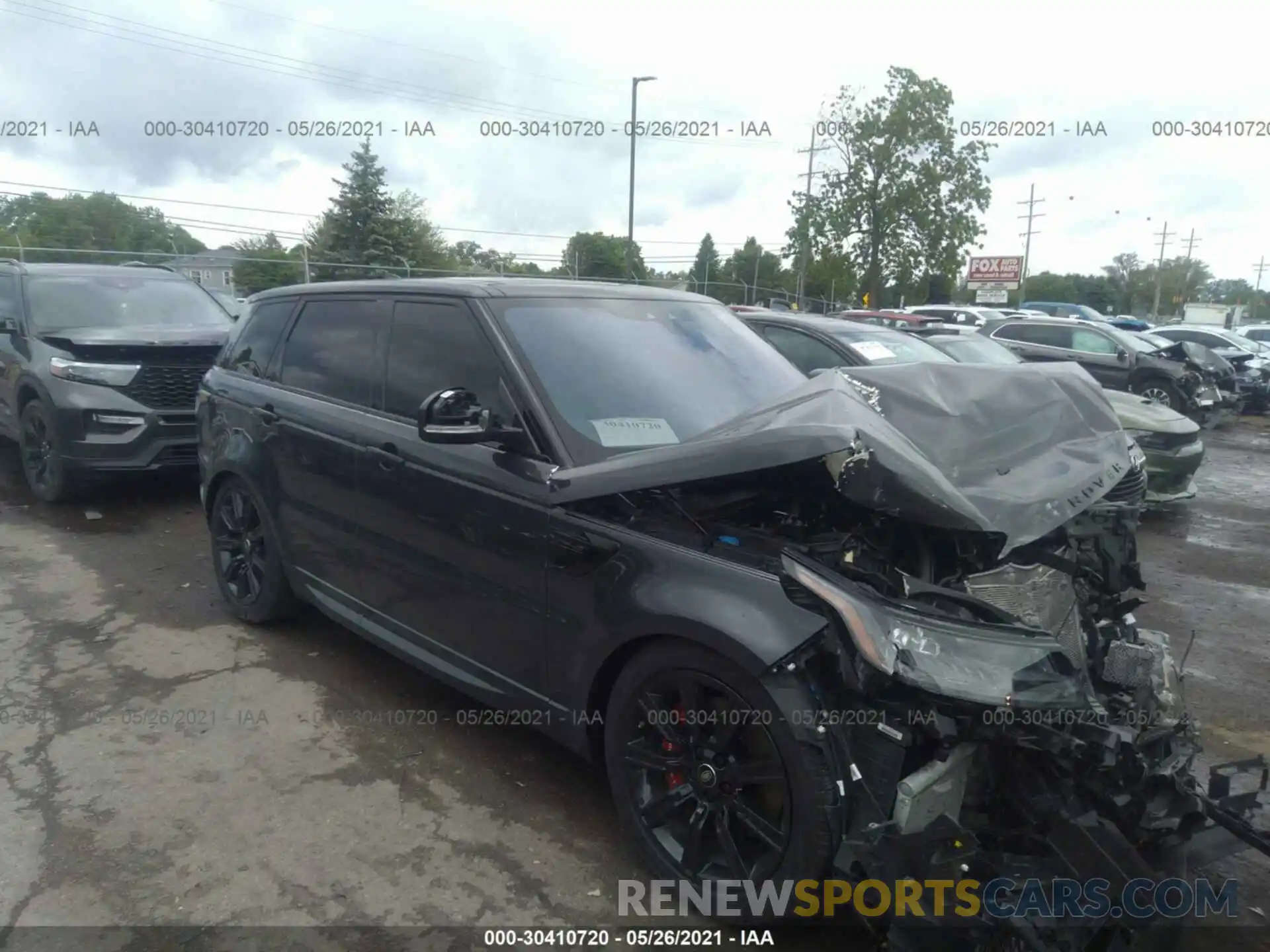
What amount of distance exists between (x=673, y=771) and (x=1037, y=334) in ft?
47.7

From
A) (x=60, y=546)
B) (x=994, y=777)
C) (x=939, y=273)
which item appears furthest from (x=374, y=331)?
(x=939, y=273)

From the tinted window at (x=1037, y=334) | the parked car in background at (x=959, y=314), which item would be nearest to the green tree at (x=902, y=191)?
the parked car in background at (x=959, y=314)

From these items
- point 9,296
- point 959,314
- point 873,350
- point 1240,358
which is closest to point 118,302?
point 9,296

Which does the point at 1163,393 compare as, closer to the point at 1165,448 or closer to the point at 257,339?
the point at 1165,448

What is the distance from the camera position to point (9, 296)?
7988 mm

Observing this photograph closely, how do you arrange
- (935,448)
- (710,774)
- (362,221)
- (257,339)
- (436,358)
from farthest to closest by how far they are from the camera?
(362,221) → (257,339) → (436,358) → (935,448) → (710,774)

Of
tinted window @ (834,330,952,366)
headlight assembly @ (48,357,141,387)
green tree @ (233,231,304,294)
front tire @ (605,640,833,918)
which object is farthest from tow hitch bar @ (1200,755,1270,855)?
green tree @ (233,231,304,294)

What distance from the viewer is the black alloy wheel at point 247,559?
490 cm

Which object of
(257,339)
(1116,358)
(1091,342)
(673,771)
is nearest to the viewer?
(673,771)

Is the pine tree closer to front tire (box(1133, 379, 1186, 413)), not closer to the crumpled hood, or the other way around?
front tire (box(1133, 379, 1186, 413))

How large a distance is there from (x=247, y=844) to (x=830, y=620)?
2.27 meters

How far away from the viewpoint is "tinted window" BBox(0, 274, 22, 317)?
25.9ft

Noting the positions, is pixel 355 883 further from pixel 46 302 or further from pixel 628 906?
pixel 46 302

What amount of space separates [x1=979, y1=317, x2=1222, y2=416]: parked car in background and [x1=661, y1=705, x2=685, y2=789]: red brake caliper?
11.8 m
